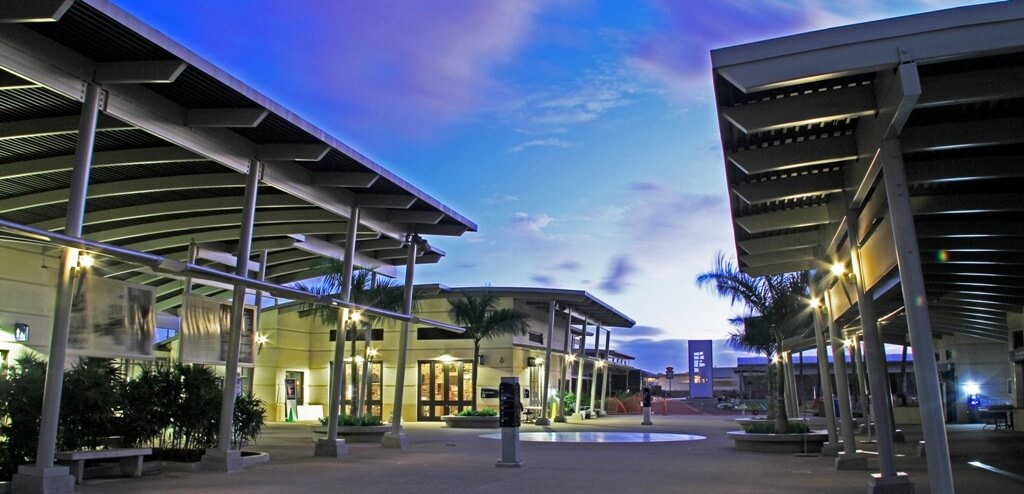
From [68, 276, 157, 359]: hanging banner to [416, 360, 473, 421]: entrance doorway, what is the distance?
23.7 meters

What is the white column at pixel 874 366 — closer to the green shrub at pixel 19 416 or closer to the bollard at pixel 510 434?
the bollard at pixel 510 434

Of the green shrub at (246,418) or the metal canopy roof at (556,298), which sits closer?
the green shrub at (246,418)

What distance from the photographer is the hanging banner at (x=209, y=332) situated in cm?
1254

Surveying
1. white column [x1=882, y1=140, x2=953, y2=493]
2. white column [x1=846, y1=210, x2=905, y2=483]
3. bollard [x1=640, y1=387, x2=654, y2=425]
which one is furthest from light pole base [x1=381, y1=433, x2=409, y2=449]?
bollard [x1=640, y1=387, x2=654, y2=425]

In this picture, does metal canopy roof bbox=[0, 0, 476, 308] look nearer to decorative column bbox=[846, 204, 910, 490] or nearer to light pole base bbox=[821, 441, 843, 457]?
decorative column bbox=[846, 204, 910, 490]

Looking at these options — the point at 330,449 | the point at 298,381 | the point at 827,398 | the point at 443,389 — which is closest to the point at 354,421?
the point at 330,449

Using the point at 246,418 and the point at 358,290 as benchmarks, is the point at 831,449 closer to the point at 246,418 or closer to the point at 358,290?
the point at 246,418

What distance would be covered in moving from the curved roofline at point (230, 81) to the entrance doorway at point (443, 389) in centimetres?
1920

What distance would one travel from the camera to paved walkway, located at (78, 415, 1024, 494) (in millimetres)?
10812

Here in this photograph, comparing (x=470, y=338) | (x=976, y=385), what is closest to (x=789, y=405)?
(x=976, y=385)

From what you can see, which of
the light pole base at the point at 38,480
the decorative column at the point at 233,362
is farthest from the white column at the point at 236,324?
the light pole base at the point at 38,480

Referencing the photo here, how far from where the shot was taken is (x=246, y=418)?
1502cm

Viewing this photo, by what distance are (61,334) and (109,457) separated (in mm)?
2543

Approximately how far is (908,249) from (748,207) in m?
4.93
